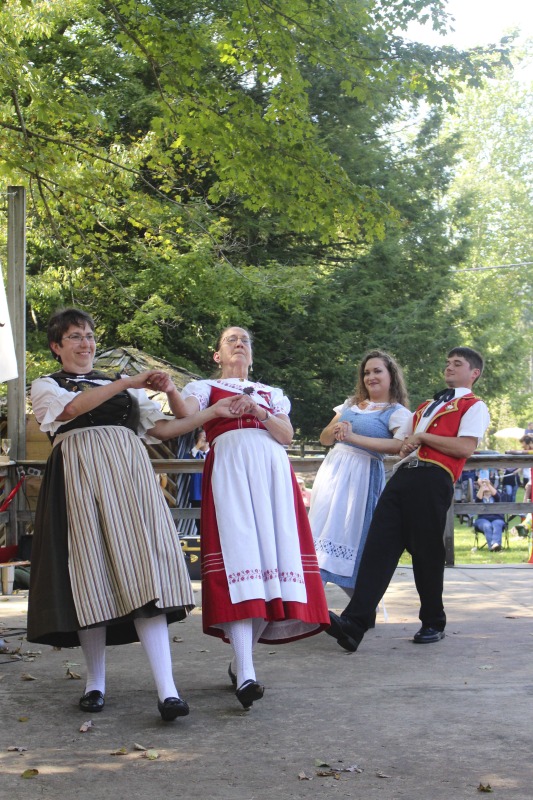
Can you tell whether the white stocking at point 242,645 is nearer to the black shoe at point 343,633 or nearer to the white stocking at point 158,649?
the white stocking at point 158,649

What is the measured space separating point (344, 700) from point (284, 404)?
1.34m

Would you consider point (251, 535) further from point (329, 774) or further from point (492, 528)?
point (492, 528)

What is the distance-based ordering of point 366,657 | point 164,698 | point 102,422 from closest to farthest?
point 164,698 < point 102,422 < point 366,657

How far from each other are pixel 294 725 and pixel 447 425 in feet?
7.14

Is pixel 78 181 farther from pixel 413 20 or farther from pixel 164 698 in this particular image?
pixel 164 698

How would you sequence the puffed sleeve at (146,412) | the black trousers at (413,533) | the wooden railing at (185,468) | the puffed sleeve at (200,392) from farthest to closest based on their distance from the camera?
1. the wooden railing at (185,468)
2. the black trousers at (413,533)
3. the puffed sleeve at (200,392)
4. the puffed sleeve at (146,412)

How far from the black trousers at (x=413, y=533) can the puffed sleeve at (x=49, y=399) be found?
6.84ft

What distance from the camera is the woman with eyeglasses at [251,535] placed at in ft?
14.2

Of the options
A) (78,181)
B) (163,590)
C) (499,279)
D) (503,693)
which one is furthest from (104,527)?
(499,279)

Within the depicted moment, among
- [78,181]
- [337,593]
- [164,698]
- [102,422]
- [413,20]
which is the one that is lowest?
[337,593]

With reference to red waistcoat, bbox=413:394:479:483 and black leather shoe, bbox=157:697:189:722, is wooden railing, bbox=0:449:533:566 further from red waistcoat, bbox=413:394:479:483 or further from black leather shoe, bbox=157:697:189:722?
black leather shoe, bbox=157:697:189:722

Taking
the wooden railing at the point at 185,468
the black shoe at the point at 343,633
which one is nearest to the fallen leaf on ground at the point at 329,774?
the black shoe at the point at 343,633

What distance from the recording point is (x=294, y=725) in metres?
4.04

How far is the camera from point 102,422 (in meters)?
4.32
